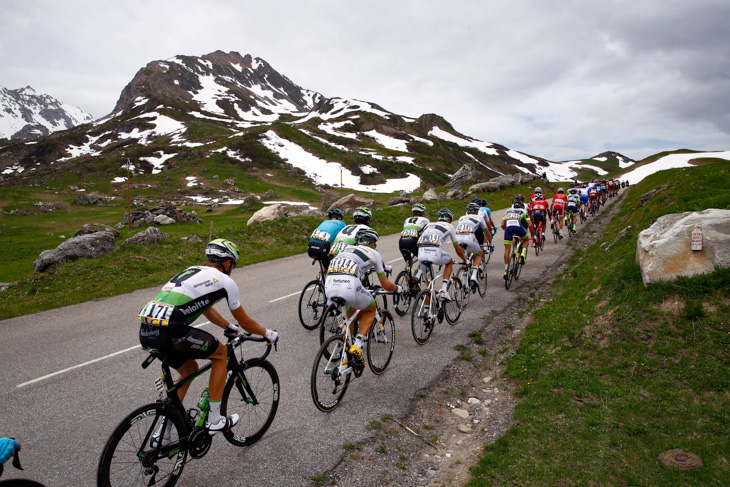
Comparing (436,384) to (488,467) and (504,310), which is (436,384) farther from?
(504,310)

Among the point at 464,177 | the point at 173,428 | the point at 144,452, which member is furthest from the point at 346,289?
the point at 464,177

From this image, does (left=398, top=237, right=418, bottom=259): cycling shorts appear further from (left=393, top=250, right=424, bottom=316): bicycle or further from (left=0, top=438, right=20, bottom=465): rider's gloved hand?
(left=0, top=438, right=20, bottom=465): rider's gloved hand

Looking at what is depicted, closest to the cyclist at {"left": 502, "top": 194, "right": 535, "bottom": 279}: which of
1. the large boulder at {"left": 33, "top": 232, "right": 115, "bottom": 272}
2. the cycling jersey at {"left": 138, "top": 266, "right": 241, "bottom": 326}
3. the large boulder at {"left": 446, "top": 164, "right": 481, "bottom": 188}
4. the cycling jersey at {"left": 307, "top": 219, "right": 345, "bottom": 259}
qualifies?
the cycling jersey at {"left": 307, "top": 219, "right": 345, "bottom": 259}

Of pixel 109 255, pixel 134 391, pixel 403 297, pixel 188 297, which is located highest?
pixel 188 297

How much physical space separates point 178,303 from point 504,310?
851 cm

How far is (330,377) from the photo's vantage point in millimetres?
5617

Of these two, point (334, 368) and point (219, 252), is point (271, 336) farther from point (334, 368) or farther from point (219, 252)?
point (334, 368)

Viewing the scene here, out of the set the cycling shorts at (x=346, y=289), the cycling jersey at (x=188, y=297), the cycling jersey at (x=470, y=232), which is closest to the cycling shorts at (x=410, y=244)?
the cycling jersey at (x=470, y=232)

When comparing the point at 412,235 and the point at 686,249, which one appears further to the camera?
the point at 412,235

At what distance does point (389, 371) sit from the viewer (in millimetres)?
6941

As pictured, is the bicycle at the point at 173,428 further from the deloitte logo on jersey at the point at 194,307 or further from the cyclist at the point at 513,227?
the cyclist at the point at 513,227

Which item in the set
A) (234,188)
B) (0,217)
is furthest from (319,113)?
(0,217)

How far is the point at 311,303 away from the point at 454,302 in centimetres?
346

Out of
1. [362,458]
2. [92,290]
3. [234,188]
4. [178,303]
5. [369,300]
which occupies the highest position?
[234,188]
